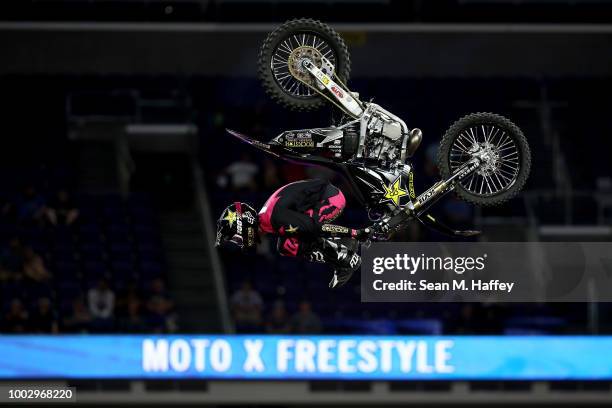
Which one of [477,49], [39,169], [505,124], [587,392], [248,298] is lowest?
[505,124]

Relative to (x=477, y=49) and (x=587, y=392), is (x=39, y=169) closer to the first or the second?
(x=477, y=49)

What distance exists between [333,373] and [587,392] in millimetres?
6848

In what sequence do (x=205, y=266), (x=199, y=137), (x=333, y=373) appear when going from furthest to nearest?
(x=199, y=137), (x=205, y=266), (x=333, y=373)

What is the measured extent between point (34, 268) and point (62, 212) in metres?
1.81

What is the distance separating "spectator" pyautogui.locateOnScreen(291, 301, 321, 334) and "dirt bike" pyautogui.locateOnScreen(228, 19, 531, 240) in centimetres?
2068

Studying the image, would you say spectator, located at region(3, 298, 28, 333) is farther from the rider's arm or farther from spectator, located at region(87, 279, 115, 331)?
the rider's arm

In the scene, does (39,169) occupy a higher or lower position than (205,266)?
higher

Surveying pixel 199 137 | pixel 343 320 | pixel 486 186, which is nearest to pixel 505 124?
pixel 486 186

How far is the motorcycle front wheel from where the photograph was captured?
8969mm

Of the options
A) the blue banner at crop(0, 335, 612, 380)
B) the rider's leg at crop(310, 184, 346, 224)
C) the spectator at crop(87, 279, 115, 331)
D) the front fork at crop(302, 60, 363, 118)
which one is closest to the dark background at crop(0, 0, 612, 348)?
the spectator at crop(87, 279, 115, 331)

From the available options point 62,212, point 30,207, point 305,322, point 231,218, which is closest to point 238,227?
point 231,218

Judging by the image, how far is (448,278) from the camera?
31.4 feet

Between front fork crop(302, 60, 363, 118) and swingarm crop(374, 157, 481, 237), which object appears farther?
swingarm crop(374, 157, 481, 237)

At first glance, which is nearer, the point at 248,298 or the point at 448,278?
the point at 448,278
